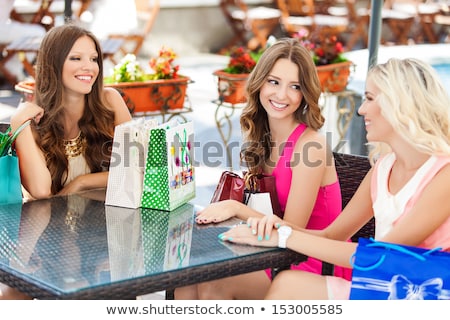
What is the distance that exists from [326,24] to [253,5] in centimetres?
127

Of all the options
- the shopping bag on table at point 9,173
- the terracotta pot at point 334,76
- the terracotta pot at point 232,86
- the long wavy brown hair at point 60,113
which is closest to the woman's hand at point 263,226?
the shopping bag on table at point 9,173

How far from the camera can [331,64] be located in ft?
16.2

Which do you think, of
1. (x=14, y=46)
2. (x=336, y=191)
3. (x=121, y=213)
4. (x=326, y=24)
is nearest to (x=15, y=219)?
(x=121, y=213)

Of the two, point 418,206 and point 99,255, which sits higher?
point 418,206

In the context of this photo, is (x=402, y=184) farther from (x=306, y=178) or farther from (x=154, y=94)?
(x=154, y=94)

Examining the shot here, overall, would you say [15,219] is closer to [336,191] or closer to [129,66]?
[336,191]

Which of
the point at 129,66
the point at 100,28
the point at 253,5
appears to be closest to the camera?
the point at 129,66

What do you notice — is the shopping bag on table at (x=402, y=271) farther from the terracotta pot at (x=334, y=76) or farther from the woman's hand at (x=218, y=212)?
the terracotta pot at (x=334, y=76)

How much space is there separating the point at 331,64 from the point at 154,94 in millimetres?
1212

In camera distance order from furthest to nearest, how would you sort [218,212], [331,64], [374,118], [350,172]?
[331,64] → [350,172] → [218,212] → [374,118]

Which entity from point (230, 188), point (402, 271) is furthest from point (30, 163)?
point (402, 271)

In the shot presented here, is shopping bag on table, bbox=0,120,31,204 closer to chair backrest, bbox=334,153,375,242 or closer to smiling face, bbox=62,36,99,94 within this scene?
smiling face, bbox=62,36,99,94

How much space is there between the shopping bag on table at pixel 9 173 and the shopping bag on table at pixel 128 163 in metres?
0.26
